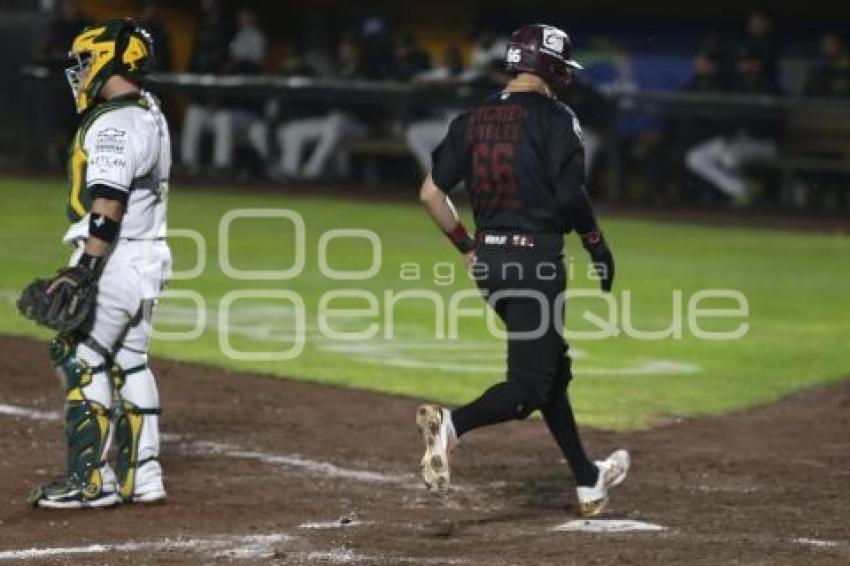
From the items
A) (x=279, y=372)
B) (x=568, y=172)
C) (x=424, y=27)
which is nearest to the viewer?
(x=568, y=172)

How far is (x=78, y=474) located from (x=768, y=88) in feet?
47.0

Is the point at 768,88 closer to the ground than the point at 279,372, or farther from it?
farther from it

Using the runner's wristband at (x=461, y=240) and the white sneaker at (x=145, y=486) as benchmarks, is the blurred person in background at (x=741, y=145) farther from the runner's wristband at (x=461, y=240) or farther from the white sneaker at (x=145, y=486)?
the white sneaker at (x=145, y=486)

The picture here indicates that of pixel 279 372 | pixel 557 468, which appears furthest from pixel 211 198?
pixel 557 468

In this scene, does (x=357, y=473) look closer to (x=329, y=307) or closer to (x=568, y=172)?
(x=568, y=172)

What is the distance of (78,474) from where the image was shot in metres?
7.45

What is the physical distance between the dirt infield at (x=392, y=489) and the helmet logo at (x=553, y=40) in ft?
5.90

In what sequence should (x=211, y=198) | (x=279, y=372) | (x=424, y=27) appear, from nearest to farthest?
(x=279, y=372) → (x=211, y=198) → (x=424, y=27)

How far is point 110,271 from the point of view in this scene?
743 cm

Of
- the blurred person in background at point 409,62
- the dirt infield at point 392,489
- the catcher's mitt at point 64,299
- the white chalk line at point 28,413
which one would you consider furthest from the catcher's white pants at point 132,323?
the blurred person in background at point 409,62

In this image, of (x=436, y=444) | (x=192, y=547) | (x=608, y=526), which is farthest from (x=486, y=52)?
(x=192, y=547)

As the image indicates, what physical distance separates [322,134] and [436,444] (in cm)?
1677

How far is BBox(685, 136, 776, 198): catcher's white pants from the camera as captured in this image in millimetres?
20766

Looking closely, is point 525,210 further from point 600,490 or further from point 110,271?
point 110,271
